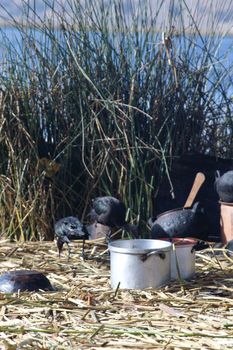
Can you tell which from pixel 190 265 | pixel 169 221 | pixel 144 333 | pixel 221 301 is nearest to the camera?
pixel 144 333

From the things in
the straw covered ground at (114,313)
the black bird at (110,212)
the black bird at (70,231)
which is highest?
the black bird at (110,212)

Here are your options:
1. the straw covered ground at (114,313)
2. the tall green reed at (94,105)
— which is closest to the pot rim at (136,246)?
the straw covered ground at (114,313)

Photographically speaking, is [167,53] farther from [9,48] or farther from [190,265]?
[190,265]

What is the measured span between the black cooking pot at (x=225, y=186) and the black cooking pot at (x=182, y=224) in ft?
0.59

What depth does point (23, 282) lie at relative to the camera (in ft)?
13.4

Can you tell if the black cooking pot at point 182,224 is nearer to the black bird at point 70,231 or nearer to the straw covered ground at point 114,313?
the straw covered ground at point 114,313

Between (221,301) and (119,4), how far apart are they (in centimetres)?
269

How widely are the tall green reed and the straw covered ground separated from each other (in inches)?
44.8

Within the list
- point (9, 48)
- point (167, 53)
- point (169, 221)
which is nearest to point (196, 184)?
point (169, 221)

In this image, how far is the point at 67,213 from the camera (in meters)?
5.94

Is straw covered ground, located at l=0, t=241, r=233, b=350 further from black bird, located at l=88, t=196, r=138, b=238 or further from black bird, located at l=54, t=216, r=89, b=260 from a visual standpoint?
black bird, located at l=88, t=196, r=138, b=238

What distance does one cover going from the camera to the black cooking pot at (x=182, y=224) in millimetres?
5109

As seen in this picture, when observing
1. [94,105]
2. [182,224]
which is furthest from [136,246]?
[94,105]

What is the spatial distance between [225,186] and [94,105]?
1.15 m
